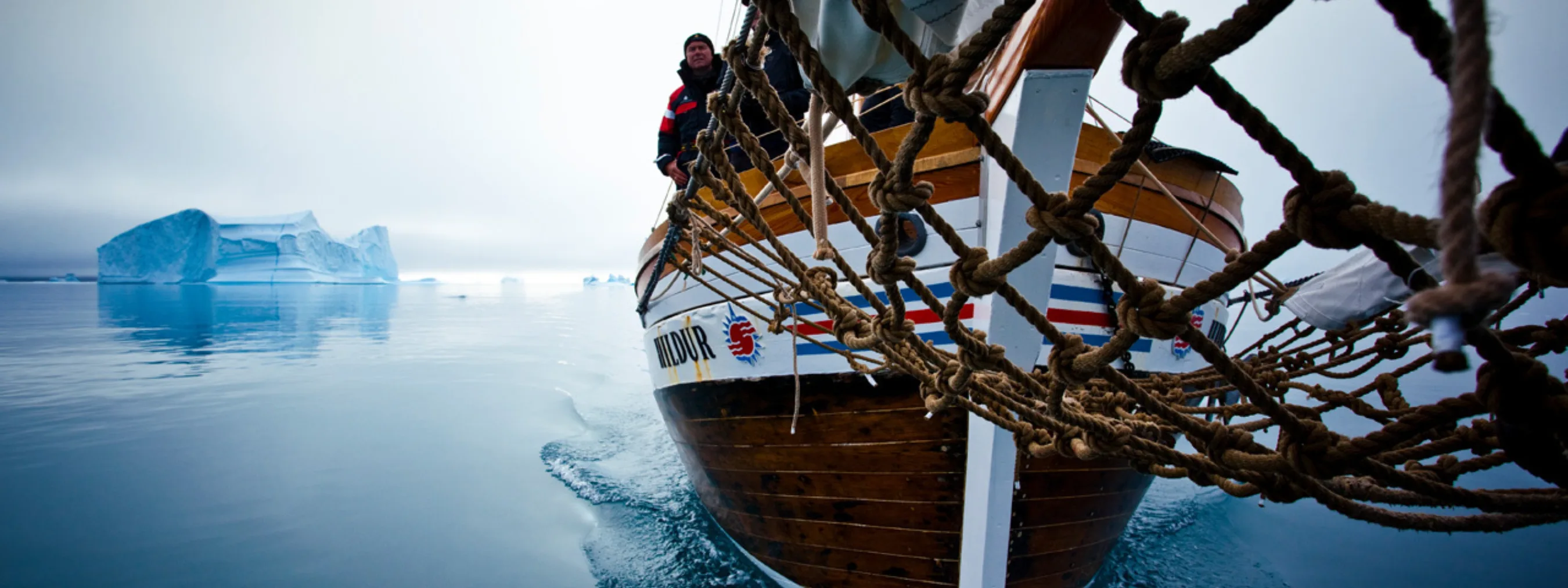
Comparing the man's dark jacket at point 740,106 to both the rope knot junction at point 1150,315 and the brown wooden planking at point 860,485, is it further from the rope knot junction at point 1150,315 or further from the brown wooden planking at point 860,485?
the rope knot junction at point 1150,315

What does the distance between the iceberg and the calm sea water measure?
3420cm

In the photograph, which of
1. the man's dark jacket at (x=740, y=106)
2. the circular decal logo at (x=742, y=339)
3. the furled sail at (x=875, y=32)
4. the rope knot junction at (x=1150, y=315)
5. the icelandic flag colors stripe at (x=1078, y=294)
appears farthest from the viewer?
the man's dark jacket at (x=740, y=106)

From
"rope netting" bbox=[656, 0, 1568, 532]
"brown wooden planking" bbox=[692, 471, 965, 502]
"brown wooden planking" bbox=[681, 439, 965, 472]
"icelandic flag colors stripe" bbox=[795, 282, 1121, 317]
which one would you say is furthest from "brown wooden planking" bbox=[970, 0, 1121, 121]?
"brown wooden planking" bbox=[692, 471, 965, 502]

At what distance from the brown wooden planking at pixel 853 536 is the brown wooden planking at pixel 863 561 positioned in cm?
3

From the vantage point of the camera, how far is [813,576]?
2678 millimetres

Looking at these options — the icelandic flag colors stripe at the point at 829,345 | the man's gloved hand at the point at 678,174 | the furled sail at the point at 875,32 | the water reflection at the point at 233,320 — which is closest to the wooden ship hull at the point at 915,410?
the icelandic flag colors stripe at the point at 829,345

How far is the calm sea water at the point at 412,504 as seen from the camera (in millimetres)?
3723

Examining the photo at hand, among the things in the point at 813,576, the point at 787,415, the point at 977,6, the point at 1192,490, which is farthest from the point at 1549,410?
the point at 1192,490

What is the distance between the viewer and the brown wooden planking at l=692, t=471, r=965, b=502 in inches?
83.7

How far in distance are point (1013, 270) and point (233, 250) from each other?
5410 centimetres

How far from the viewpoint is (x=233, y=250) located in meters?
37.9

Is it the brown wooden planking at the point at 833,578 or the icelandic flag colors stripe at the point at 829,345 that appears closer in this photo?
the icelandic flag colors stripe at the point at 829,345

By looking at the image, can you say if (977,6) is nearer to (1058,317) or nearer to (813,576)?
(1058,317)

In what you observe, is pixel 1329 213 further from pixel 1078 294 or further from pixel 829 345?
pixel 829 345
